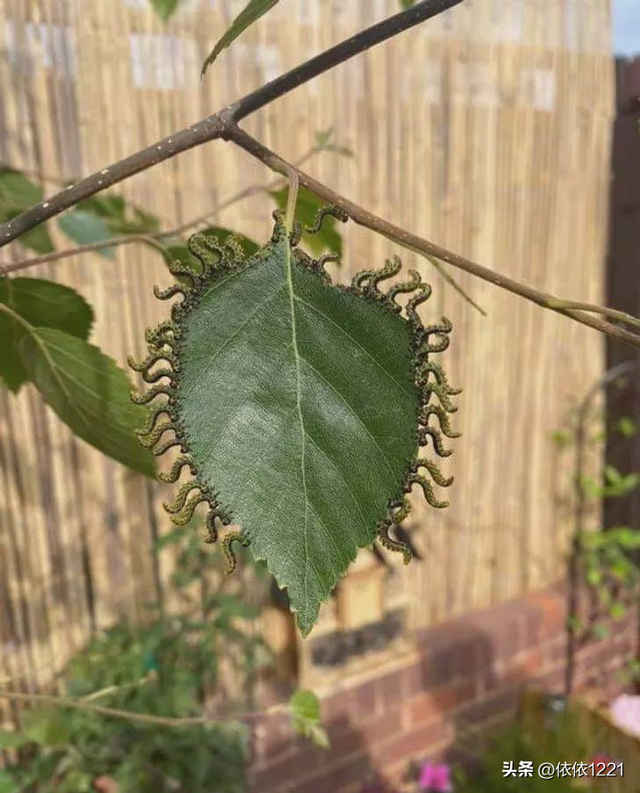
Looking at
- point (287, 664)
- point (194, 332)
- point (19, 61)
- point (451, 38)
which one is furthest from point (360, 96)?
point (194, 332)

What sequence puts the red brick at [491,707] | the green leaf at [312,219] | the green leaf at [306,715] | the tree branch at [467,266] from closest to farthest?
1. the tree branch at [467,266]
2. the green leaf at [312,219]
3. the green leaf at [306,715]
4. the red brick at [491,707]

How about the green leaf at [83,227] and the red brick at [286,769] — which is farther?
the red brick at [286,769]

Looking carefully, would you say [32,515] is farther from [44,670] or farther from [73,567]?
[44,670]

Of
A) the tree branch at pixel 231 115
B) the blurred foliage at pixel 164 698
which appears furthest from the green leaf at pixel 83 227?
the blurred foliage at pixel 164 698

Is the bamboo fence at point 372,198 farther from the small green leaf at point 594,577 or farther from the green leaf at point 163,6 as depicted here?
the green leaf at point 163,6

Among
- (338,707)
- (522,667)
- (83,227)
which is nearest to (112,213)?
(83,227)

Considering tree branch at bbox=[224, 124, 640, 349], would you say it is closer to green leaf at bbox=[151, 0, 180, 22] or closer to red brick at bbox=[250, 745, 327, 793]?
green leaf at bbox=[151, 0, 180, 22]

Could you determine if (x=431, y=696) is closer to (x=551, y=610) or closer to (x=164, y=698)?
(x=551, y=610)
